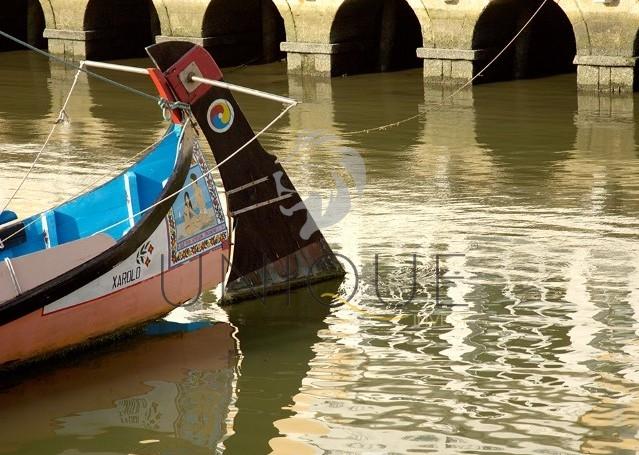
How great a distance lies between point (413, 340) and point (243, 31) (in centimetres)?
1831

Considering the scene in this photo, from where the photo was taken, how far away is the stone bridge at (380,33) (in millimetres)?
23062

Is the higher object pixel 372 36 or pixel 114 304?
pixel 372 36

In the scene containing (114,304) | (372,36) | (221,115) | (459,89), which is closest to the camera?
(114,304)

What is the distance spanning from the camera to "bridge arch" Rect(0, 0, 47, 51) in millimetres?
32875

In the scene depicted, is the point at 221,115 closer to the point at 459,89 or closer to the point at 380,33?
the point at 459,89

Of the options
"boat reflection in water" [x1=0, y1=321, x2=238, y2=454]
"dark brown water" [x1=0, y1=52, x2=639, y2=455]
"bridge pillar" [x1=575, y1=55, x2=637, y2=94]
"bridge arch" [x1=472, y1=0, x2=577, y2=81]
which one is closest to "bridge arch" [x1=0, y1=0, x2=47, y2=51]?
"bridge arch" [x1=472, y1=0, x2=577, y2=81]

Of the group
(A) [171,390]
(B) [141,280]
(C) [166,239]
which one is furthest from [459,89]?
(A) [171,390]

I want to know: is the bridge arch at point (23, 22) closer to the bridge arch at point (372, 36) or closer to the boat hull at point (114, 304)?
the bridge arch at point (372, 36)

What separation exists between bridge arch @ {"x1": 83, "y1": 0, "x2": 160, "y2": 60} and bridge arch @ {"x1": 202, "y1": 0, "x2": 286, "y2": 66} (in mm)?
2599

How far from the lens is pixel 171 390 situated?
34.9 feet

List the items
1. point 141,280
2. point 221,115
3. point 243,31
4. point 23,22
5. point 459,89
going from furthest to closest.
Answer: point 23,22
point 243,31
point 459,89
point 221,115
point 141,280

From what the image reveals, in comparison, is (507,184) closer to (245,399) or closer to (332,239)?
(332,239)

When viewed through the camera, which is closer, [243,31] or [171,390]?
[171,390]

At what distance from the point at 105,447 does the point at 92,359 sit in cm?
159
